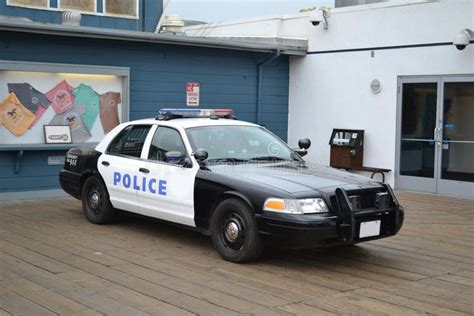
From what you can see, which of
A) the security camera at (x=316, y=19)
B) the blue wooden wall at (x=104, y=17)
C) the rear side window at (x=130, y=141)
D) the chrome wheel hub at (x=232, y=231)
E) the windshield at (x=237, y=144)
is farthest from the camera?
the blue wooden wall at (x=104, y=17)

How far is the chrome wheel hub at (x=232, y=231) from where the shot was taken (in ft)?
Result: 22.3

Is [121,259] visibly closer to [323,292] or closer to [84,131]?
[323,292]

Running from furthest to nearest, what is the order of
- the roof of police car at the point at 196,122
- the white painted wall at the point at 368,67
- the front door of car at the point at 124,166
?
1. the white painted wall at the point at 368,67
2. the front door of car at the point at 124,166
3. the roof of police car at the point at 196,122

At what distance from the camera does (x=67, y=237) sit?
8133mm

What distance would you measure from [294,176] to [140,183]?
2115mm

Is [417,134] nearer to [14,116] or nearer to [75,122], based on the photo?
[75,122]

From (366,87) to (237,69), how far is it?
281 centimetres

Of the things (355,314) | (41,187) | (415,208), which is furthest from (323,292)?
(41,187)

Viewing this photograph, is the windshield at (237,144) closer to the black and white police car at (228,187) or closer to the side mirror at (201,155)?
the black and white police car at (228,187)

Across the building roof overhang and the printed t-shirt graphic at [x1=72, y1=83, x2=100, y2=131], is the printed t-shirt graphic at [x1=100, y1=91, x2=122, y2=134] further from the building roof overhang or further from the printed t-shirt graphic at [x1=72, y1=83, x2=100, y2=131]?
the building roof overhang

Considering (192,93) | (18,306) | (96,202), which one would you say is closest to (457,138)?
(192,93)

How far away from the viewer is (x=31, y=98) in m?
11.3

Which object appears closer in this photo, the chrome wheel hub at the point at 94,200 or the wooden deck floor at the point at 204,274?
the wooden deck floor at the point at 204,274

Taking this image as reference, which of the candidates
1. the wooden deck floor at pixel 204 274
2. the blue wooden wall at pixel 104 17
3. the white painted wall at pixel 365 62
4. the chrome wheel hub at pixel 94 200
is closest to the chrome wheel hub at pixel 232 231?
the wooden deck floor at pixel 204 274
